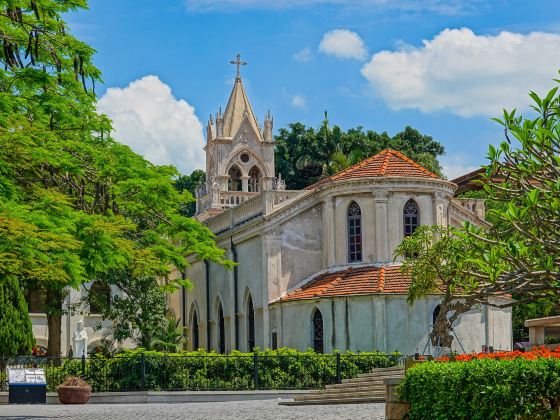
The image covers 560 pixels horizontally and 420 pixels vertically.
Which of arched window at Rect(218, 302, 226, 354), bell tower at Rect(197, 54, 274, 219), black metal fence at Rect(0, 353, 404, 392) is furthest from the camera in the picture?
bell tower at Rect(197, 54, 274, 219)

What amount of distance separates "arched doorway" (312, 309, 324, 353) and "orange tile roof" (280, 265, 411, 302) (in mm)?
875

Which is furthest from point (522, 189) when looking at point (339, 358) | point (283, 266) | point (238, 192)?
point (238, 192)

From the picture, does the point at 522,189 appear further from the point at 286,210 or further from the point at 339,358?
the point at 286,210

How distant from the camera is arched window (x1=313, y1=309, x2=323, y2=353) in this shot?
4472 cm

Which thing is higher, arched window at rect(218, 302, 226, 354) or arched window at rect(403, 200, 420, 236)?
arched window at rect(403, 200, 420, 236)

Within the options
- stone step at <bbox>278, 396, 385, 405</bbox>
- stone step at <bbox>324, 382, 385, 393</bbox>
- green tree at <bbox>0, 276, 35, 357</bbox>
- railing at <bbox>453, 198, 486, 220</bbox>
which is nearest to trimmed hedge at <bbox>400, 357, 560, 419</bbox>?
stone step at <bbox>278, 396, 385, 405</bbox>

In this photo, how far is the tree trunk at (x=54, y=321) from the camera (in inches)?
1571

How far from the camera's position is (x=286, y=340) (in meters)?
45.9

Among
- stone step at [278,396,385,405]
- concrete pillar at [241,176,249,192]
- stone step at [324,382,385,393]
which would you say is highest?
concrete pillar at [241,176,249,192]

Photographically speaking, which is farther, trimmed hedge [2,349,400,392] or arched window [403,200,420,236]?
arched window [403,200,420,236]

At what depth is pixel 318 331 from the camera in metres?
44.8

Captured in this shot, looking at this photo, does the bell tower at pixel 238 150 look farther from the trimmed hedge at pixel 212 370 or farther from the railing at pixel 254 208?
the trimmed hedge at pixel 212 370

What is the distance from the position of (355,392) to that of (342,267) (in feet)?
43.9

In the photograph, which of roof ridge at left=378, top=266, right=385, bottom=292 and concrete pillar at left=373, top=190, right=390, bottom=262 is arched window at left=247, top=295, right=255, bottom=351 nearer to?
concrete pillar at left=373, top=190, right=390, bottom=262
